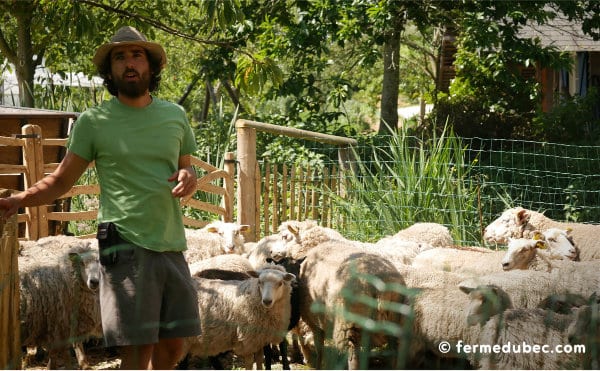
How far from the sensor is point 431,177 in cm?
952

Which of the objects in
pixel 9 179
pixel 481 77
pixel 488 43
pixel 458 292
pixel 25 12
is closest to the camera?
pixel 458 292

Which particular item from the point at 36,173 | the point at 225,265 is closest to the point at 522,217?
the point at 225,265

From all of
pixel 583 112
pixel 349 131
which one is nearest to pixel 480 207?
pixel 349 131

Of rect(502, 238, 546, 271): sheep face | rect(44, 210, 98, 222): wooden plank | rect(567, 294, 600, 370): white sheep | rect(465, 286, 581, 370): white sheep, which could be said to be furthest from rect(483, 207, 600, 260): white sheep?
rect(44, 210, 98, 222): wooden plank

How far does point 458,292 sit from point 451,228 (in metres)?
3.61

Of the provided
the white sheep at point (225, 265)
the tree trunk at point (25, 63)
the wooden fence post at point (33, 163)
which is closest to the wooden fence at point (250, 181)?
the white sheep at point (225, 265)

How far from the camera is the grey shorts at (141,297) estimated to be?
3.88 metres

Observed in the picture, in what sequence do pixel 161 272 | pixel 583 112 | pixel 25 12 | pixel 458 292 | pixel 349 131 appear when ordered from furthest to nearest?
pixel 583 112 < pixel 349 131 < pixel 25 12 < pixel 458 292 < pixel 161 272

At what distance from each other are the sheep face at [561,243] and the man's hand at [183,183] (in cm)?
462

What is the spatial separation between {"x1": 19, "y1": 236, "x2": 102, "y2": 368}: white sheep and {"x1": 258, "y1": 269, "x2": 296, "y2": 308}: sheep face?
1.17 m

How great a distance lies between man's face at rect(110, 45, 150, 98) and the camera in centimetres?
399

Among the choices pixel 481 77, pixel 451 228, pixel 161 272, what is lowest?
pixel 451 228

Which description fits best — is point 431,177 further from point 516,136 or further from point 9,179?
point 516,136

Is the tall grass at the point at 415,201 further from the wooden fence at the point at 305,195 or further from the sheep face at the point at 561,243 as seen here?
the sheep face at the point at 561,243
